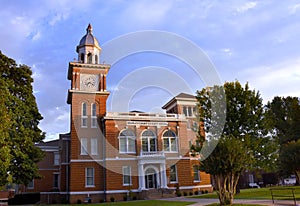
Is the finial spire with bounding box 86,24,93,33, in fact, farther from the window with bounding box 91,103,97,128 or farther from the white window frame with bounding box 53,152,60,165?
the white window frame with bounding box 53,152,60,165

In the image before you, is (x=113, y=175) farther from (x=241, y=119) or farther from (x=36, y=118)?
(x=241, y=119)

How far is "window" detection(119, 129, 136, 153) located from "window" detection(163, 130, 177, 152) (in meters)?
4.11

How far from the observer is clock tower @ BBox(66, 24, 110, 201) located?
3278 cm

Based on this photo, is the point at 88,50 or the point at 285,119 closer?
the point at 88,50

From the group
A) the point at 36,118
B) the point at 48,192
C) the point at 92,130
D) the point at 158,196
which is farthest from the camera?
the point at 48,192

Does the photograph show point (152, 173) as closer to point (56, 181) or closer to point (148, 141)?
point (148, 141)

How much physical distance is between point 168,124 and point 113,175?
9.35m

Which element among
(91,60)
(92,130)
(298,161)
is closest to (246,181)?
(298,161)

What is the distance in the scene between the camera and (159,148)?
116 ft

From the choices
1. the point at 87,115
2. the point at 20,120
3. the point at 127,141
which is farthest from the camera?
the point at 87,115

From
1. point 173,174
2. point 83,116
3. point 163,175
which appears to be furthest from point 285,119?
point 83,116

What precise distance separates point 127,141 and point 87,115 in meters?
5.96

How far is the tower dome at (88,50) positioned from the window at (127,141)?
10.8 meters

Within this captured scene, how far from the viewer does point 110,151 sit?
33562 mm
